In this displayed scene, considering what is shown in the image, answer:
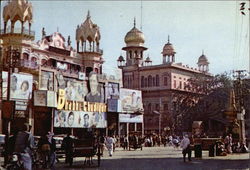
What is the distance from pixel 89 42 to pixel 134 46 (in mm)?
21651

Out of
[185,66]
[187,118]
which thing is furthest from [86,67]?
[185,66]

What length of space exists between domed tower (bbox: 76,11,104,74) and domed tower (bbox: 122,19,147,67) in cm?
2098

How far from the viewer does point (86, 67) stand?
49.7 metres

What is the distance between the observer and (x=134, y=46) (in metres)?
70.6

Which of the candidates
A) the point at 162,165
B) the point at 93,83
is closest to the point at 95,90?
the point at 93,83

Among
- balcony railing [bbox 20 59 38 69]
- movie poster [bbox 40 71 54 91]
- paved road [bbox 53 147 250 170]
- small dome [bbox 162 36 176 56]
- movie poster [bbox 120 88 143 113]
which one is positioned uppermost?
small dome [bbox 162 36 176 56]

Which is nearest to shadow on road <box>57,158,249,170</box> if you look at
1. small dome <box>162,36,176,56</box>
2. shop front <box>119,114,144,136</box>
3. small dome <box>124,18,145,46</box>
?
shop front <box>119,114,144,136</box>

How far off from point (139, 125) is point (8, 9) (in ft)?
92.5

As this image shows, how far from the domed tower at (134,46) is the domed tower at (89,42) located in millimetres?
20983

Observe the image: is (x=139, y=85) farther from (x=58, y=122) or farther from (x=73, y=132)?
(x=58, y=122)

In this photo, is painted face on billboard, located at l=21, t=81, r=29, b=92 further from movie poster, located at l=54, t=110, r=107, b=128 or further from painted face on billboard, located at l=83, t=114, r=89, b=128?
painted face on billboard, located at l=83, t=114, r=89, b=128

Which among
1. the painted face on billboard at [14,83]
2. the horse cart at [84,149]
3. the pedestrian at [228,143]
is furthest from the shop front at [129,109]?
the horse cart at [84,149]

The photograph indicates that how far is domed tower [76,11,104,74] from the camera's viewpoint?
1932 inches

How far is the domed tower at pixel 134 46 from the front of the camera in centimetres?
7062
